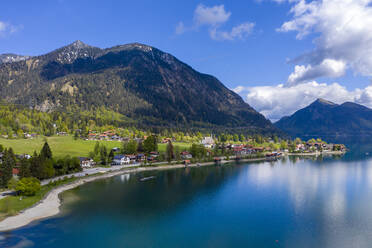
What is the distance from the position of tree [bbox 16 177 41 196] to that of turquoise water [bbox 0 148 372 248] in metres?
6.39

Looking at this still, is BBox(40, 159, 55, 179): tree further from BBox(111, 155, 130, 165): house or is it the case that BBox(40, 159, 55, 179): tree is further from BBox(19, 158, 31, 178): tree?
BBox(111, 155, 130, 165): house

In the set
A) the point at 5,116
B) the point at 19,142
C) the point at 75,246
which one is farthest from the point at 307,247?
the point at 5,116

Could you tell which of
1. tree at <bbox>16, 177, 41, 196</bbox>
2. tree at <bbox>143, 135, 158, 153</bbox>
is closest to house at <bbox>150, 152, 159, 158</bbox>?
tree at <bbox>143, 135, 158, 153</bbox>

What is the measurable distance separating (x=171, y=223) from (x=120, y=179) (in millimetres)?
37284

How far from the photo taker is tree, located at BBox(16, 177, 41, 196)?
50.9 m

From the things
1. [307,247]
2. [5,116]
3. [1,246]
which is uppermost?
[5,116]

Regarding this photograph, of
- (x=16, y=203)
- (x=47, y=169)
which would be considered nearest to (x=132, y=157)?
(x=47, y=169)

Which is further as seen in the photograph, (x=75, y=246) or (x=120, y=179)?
(x=120, y=179)

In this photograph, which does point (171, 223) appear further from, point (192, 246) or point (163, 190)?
point (163, 190)

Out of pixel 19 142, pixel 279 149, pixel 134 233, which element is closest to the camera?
pixel 134 233

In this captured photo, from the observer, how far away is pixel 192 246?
34.4m

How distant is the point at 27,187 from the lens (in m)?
51.0

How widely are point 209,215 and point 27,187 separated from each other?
35876 millimetres

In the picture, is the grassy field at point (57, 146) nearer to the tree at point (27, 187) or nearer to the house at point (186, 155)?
the house at point (186, 155)
